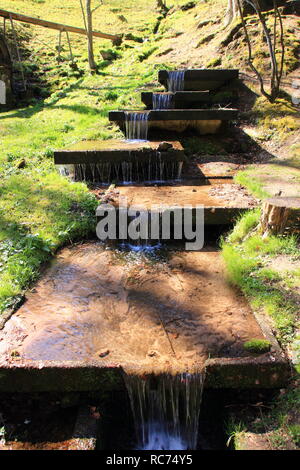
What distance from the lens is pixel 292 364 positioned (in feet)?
10.2

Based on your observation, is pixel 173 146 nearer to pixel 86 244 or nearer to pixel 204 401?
pixel 86 244

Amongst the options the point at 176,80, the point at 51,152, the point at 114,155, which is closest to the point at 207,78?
the point at 176,80

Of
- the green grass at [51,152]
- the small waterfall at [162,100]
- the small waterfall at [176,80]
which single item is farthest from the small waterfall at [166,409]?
the small waterfall at [176,80]

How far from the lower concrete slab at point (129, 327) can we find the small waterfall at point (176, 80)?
703cm

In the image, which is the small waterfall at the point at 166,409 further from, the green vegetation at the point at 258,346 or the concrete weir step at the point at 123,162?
the concrete weir step at the point at 123,162

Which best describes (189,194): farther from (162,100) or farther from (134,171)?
(162,100)

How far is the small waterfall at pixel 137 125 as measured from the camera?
855cm

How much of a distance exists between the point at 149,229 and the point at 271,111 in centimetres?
574

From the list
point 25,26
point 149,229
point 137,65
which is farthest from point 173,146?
point 25,26

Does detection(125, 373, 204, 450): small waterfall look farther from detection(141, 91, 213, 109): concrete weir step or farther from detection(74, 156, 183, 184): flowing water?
detection(141, 91, 213, 109): concrete weir step

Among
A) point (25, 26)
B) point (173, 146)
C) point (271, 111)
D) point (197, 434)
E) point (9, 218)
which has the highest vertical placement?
point (25, 26)
